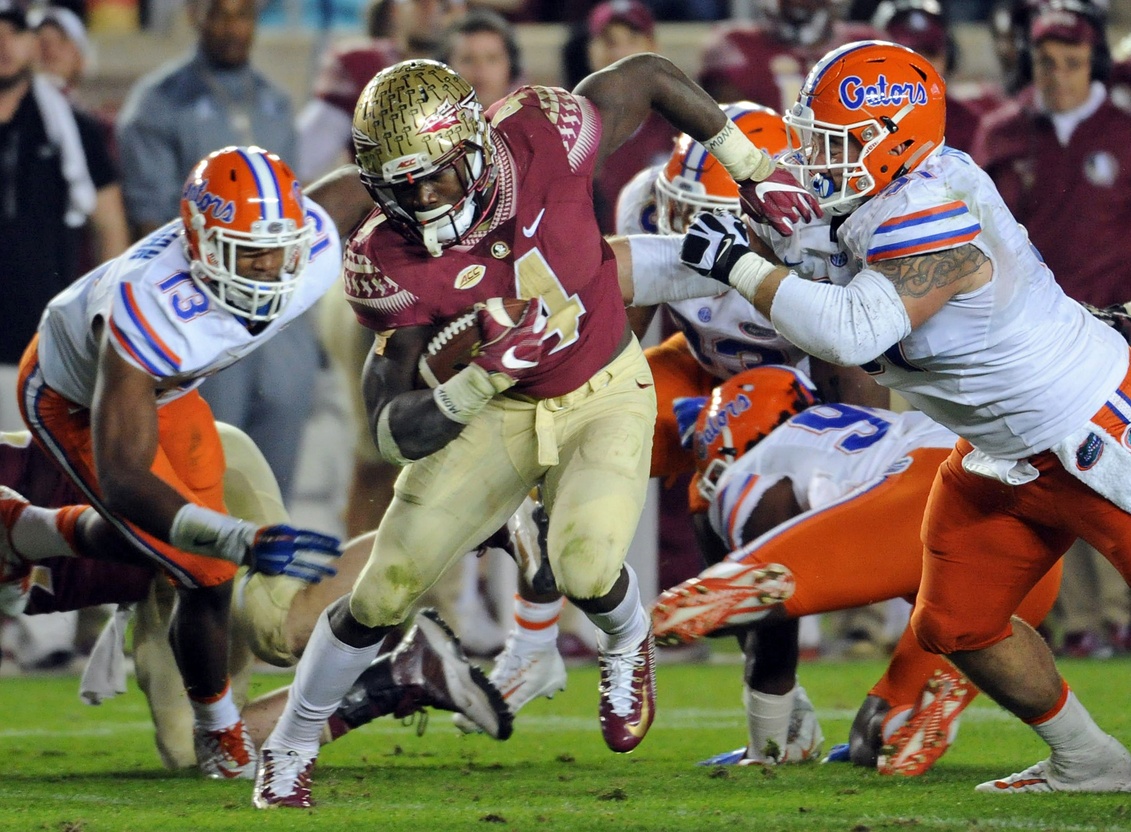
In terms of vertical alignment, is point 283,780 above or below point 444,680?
above

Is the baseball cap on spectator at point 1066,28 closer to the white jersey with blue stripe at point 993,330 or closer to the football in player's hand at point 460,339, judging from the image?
the white jersey with blue stripe at point 993,330

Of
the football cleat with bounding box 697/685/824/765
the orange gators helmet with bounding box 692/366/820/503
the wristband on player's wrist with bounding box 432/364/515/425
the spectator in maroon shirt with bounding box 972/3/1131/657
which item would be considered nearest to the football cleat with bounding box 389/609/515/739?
the football cleat with bounding box 697/685/824/765

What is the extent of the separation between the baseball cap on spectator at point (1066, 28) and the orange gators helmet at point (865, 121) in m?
3.15

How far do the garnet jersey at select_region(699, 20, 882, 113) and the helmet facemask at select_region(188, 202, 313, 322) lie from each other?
3.43 metres

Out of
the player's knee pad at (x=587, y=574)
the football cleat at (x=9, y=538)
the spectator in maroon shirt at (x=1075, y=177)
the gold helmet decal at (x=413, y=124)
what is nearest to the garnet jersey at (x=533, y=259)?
the gold helmet decal at (x=413, y=124)

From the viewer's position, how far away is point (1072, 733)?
4.35 m

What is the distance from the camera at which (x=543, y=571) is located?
5.34 m

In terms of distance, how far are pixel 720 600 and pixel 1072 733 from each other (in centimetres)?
90

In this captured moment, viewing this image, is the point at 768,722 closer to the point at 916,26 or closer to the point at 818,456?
the point at 818,456

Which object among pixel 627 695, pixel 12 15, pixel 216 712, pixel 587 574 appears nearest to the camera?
pixel 587 574

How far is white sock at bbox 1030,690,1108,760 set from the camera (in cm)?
435

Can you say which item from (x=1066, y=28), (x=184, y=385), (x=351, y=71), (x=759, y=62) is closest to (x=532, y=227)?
(x=184, y=385)

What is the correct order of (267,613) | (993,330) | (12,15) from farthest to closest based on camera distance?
(12,15)
(267,613)
(993,330)

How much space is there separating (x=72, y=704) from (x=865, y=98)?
373 cm
